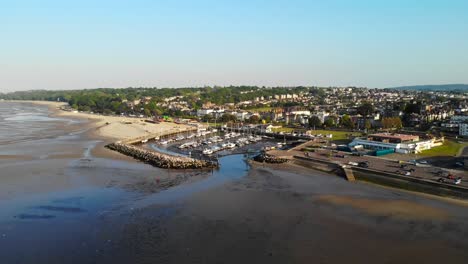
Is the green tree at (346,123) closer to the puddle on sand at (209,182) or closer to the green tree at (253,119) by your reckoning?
the green tree at (253,119)

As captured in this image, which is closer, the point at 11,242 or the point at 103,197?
the point at 11,242

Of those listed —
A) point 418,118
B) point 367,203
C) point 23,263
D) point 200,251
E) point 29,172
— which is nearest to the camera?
point 23,263

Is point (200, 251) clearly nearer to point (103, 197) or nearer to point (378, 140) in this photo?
point (103, 197)

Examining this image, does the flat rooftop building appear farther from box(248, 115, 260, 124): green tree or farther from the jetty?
box(248, 115, 260, 124): green tree

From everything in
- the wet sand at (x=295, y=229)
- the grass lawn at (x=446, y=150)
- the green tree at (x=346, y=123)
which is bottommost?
the wet sand at (x=295, y=229)

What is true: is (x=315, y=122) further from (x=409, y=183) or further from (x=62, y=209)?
(x=62, y=209)

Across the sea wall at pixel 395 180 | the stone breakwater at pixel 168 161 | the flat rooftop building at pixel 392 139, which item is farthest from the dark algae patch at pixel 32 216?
the flat rooftop building at pixel 392 139

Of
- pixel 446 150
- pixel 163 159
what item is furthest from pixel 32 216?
pixel 446 150

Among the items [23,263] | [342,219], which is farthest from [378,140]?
[23,263]

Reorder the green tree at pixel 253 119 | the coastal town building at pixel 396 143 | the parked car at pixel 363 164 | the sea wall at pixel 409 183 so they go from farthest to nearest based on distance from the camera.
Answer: the green tree at pixel 253 119
the coastal town building at pixel 396 143
the parked car at pixel 363 164
the sea wall at pixel 409 183
